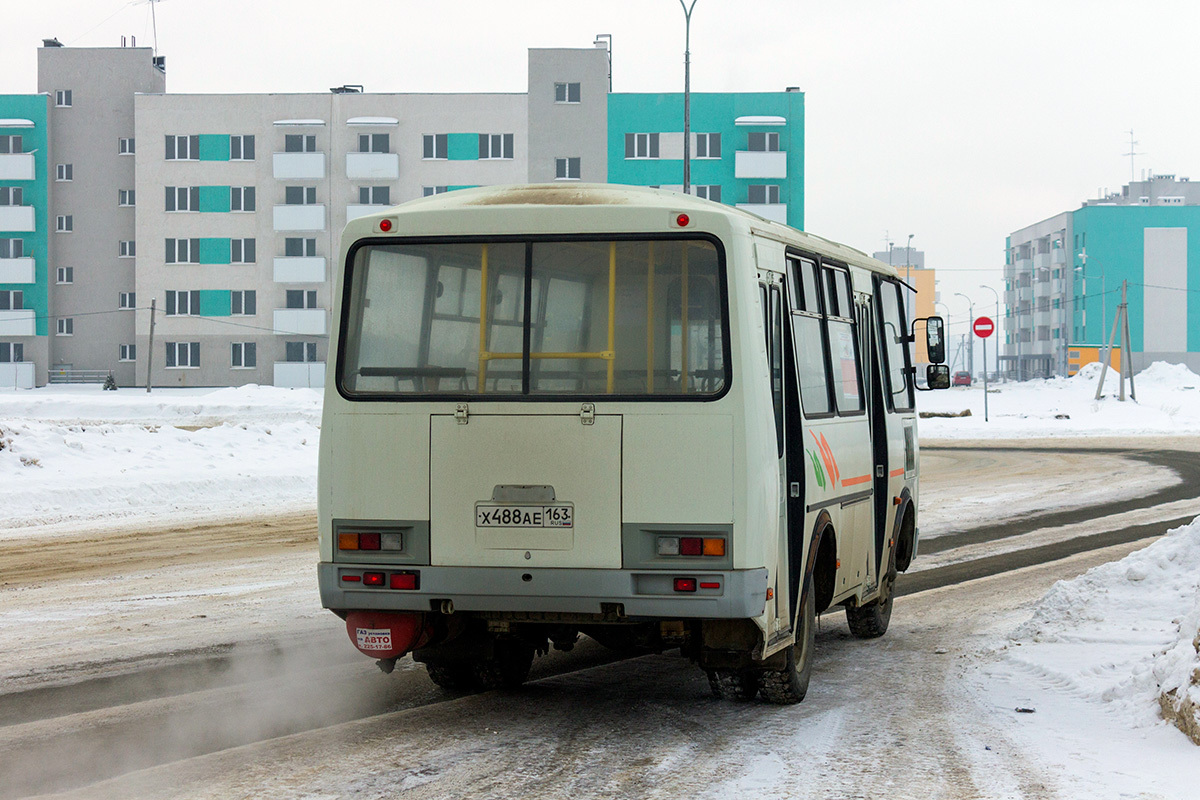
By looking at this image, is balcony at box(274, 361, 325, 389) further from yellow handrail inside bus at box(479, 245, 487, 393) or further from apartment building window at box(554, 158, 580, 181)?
yellow handrail inside bus at box(479, 245, 487, 393)

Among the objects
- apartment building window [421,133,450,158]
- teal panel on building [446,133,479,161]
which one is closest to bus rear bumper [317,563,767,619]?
teal panel on building [446,133,479,161]

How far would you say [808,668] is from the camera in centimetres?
766

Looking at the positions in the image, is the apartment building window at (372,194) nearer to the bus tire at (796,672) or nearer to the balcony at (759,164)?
the balcony at (759,164)

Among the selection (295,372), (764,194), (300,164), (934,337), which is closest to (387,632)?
(934,337)

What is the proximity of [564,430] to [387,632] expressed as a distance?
1.40m

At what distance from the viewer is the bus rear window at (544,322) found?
663cm

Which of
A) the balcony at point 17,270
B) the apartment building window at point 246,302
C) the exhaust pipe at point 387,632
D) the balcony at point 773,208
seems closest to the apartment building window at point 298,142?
the apartment building window at point 246,302

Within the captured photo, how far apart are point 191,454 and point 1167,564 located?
17.2 metres

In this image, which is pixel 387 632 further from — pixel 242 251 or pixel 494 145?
pixel 242 251

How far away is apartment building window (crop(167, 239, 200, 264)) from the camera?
7056 centimetres

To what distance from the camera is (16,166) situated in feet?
235

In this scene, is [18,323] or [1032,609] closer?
[1032,609]

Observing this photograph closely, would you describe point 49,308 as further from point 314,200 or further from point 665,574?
point 665,574

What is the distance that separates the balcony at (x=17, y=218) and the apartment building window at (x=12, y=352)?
6057 mm
